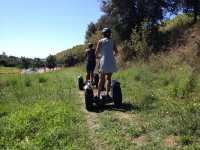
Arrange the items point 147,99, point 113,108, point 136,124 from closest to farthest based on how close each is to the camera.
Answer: point 136,124 → point 113,108 → point 147,99

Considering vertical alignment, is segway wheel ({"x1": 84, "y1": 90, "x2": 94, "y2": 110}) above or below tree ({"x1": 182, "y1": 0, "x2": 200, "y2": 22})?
below

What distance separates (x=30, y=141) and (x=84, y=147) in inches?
Result: 50.4

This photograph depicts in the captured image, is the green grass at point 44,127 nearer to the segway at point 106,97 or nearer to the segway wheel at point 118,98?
the segway at point 106,97

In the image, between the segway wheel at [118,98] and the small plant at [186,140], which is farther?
the segway wheel at [118,98]

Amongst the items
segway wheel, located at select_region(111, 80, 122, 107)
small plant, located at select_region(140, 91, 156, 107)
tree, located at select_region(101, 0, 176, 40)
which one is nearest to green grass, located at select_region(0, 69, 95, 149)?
segway wheel, located at select_region(111, 80, 122, 107)

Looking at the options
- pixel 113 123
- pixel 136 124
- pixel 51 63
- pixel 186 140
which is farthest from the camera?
pixel 51 63

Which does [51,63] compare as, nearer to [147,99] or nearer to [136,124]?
[147,99]

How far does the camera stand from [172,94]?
11047mm

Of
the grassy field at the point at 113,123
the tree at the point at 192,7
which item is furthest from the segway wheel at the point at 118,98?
the tree at the point at 192,7

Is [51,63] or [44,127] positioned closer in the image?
[44,127]

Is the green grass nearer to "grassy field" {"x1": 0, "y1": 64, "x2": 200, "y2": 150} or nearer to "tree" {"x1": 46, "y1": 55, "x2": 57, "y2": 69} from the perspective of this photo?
"grassy field" {"x1": 0, "y1": 64, "x2": 200, "y2": 150}

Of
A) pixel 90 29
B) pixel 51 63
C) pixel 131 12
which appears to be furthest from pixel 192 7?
pixel 90 29

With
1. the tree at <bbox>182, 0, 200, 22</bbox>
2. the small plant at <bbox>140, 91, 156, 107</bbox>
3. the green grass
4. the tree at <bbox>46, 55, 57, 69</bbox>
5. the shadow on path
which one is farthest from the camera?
the tree at <bbox>46, 55, 57, 69</bbox>

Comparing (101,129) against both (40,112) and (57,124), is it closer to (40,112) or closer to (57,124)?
(57,124)
